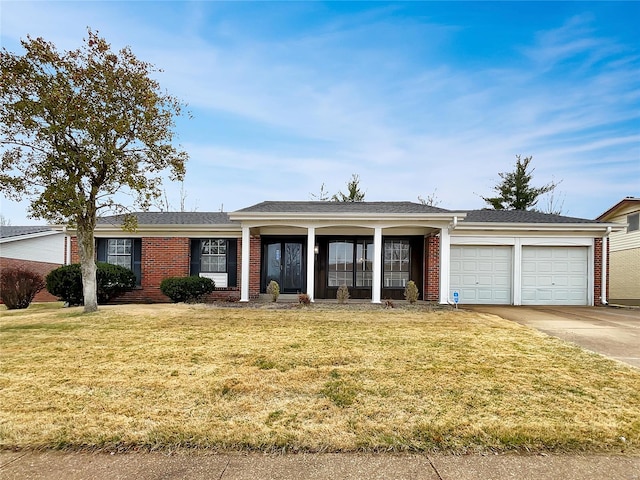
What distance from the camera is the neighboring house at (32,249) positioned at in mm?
18078

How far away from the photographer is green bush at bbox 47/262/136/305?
1155 centimetres

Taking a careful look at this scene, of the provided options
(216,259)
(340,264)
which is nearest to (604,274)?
(340,264)

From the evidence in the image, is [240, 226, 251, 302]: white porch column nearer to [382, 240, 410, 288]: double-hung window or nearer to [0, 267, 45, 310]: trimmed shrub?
[382, 240, 410, 288]: double-hung window

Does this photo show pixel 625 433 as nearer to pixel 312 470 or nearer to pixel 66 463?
pixel 312 470

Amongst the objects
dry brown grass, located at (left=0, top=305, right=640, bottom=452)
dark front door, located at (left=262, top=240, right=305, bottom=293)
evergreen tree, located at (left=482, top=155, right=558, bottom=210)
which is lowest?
dry brown grass, located at (left=0, top=305, right=640, bottom=452)

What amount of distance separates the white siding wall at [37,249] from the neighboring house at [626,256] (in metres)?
27.0

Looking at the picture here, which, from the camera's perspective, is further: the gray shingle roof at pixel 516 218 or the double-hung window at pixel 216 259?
the double-hung window at pixel 216 259

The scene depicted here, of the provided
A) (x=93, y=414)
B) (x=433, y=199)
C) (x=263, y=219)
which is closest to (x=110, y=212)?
(x=263, y=219)

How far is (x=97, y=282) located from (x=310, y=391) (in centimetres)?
1054

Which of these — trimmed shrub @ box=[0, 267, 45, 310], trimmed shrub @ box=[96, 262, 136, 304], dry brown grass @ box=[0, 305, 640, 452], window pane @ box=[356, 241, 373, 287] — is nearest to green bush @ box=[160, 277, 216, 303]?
trimmed shrub @ box=[96, 262, 136, 304]

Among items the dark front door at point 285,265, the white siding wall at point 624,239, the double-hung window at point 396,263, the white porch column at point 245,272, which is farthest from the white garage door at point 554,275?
the white porch column at point 245,272

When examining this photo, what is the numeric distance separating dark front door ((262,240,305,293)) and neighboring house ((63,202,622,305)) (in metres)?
0.04

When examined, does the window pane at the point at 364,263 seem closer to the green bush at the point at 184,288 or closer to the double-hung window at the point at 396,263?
the double-hung window at the point at 396,263

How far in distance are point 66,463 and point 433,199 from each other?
3239 cm
